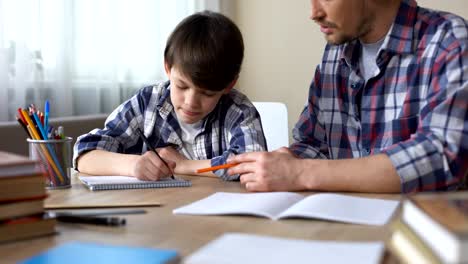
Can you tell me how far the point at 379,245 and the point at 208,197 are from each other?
48 centimetres

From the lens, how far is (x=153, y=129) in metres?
1.88

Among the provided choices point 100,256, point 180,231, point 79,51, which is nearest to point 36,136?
point 180,231

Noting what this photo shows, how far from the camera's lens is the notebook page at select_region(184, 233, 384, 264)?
79cm

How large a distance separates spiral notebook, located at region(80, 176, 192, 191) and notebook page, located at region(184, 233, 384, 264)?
550 millimetres

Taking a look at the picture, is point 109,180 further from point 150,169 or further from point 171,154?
point 171,154

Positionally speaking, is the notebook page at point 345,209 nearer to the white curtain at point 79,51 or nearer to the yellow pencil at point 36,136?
the yellow pencil at point 36,136

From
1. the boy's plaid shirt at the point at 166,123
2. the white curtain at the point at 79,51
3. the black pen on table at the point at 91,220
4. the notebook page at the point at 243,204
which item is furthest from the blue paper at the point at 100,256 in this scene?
the white curtain at the point at 79,51

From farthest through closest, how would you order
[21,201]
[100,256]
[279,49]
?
1. [279,49]
2. [21,201]
3. [100,256]

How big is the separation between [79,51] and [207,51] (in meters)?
1.33

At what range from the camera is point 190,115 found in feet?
5.84

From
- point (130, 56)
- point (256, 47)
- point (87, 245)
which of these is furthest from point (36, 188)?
point (256, 47)

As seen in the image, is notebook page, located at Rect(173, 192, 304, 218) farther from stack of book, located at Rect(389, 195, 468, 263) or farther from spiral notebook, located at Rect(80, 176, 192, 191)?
stack of book, located at Rect(389, 195, 468, 263)

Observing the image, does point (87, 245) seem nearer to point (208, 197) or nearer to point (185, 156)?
point (208, 197)

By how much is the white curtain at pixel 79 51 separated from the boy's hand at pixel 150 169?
48.4 inches
